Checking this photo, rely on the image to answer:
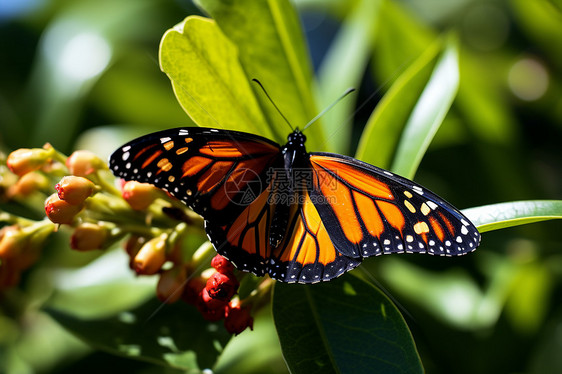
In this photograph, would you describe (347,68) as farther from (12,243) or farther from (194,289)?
(12,243)

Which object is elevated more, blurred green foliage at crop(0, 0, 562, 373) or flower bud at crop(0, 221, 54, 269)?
blurred green foliage at crop(0, 0, 562, 373)

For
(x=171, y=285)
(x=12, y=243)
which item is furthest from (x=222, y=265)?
(x=12, y=243)

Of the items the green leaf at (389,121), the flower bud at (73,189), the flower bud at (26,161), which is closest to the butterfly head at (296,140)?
the green leaf at (389,121)

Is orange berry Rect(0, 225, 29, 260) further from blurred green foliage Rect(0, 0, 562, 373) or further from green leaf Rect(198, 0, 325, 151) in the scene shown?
green leaf Rect(198, 0, 325, 151)

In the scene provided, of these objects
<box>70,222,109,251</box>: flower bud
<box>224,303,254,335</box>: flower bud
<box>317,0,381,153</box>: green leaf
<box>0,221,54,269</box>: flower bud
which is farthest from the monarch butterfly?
<box>317,0,381,153</box>: green leaf

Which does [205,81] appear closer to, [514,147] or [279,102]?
[279,102]

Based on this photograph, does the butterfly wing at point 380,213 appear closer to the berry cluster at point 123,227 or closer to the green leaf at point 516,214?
the green leaf at point 516,214

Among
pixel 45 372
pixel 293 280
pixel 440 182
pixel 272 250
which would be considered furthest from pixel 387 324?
pixel 45 372
